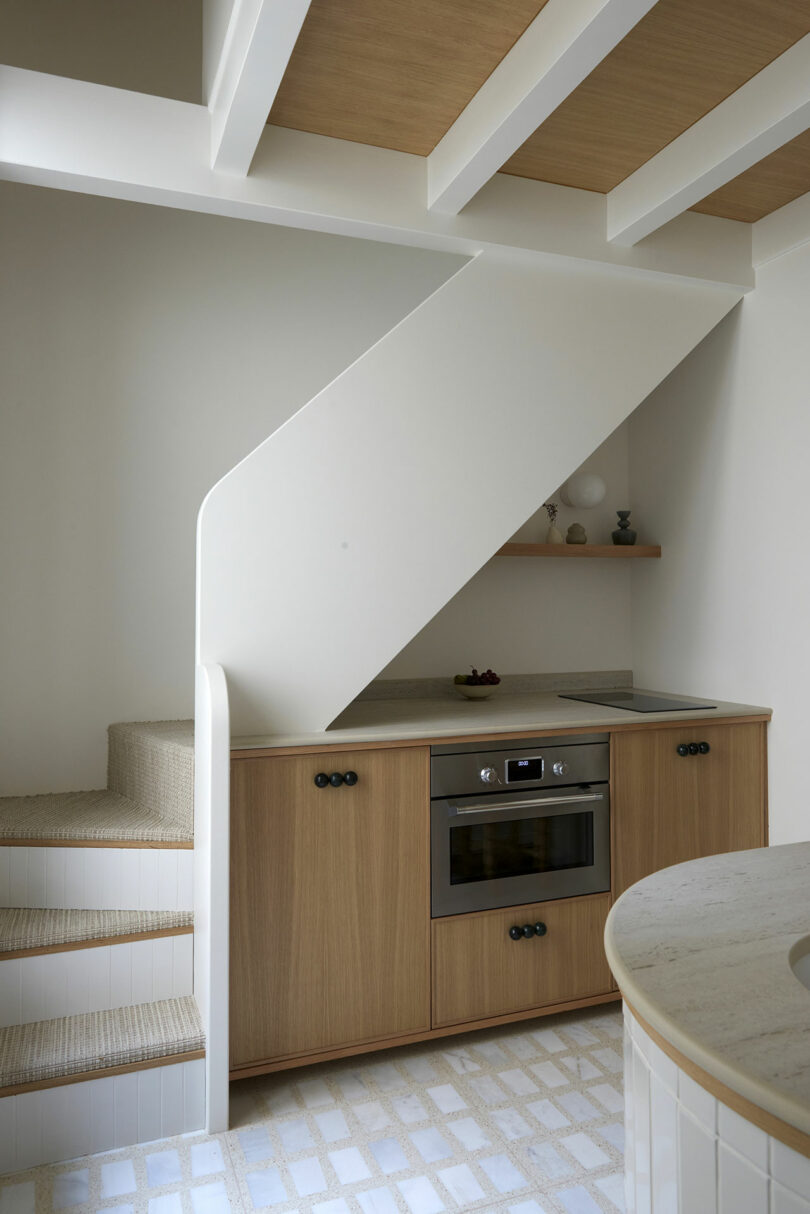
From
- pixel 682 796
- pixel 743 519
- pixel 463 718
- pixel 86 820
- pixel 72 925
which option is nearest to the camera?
pixel 72 925

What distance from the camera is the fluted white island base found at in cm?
76

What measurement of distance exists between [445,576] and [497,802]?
2.27 ft

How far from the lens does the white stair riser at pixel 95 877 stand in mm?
2455

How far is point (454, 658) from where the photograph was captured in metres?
3.39

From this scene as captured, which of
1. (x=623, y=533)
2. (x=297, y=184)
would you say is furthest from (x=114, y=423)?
(x=623, y=533)

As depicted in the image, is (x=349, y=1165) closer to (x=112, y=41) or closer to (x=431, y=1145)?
(x=431, y=1145)

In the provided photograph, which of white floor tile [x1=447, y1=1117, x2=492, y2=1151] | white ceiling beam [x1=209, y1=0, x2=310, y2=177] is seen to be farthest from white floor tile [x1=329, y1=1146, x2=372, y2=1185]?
white ceiling beam [x1=209, y1=0, x2=310, y2=177]

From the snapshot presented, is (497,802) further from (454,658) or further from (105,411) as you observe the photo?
(105,411)

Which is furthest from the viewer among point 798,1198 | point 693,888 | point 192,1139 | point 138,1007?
point 138,1007

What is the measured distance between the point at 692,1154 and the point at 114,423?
2.87 metres

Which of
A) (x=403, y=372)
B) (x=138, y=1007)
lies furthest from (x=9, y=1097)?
(x=403, y=372)

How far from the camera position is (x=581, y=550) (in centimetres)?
325

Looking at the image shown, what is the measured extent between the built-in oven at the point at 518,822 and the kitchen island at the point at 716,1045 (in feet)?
4.30

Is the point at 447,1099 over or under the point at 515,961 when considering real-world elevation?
under
